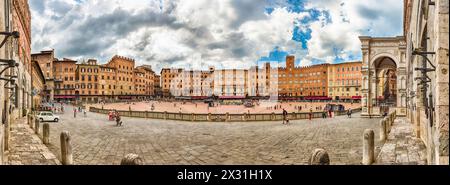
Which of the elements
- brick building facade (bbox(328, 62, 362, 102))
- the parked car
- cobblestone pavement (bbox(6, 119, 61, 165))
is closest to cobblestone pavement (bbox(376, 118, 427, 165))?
cobblestone pavement (bbox(6, 119, 61, 165))

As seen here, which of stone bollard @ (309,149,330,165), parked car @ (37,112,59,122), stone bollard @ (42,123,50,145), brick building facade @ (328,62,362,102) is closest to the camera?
stone bollard @ (309,149,330,165)

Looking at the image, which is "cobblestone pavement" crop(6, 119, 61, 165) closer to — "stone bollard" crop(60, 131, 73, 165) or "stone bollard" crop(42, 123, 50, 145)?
"stone bollard" crop(60, 131, 73, 165)

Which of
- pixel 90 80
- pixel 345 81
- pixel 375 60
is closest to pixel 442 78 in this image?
pixel 375 60

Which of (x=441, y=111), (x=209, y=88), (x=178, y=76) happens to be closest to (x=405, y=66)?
(x=441, y=111)

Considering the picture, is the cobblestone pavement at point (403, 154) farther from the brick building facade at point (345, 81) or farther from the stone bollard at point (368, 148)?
the brick building facade at point (345, 81)

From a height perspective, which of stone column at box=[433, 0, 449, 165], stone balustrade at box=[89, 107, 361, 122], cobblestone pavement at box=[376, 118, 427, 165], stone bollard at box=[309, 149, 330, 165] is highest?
stone column at box=[433, 0, 449, 165]

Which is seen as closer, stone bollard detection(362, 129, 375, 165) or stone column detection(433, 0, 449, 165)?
stone column detection(433, 0, 449, 165)

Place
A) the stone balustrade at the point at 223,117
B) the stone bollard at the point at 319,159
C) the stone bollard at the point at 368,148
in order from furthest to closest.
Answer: the stone balustrade at the point at 223,117, the stone bollard at the point at 368,148, the stone bollard at the point at 319,159

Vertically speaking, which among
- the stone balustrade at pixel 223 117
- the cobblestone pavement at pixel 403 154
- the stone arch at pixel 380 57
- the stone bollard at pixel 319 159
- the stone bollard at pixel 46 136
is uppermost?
the stone arch at pixel 380 57

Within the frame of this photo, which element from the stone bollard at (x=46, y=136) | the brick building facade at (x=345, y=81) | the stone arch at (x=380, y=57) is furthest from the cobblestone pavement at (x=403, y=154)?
the brick building facade at (x=345, y=81)

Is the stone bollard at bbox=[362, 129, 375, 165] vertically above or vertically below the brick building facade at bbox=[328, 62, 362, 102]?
below

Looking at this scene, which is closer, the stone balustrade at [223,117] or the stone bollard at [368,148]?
the stone bollard at [368,148]
